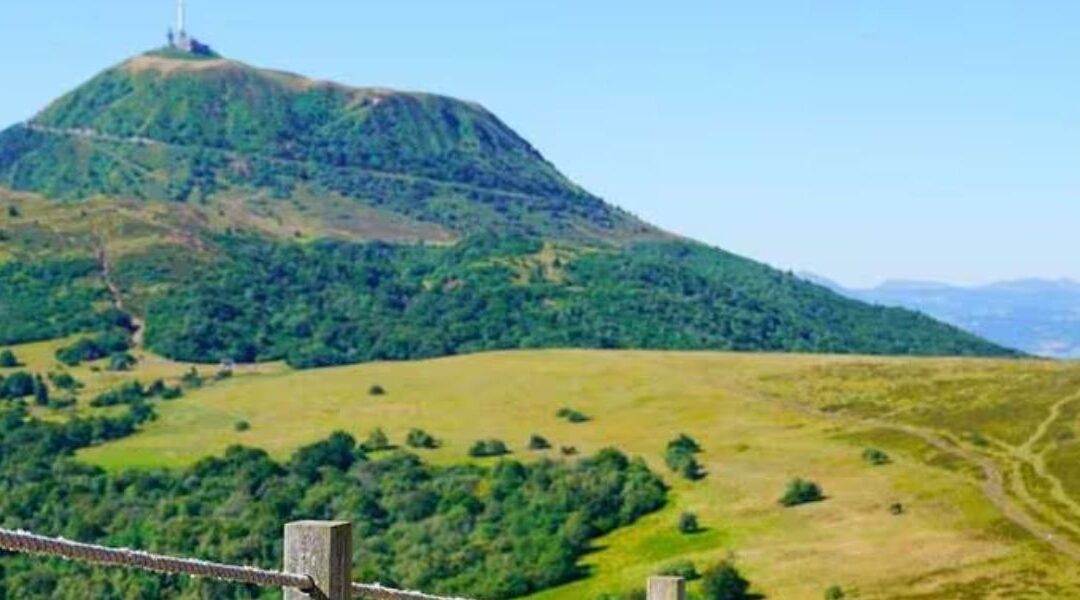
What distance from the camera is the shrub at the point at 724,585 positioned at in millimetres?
76875

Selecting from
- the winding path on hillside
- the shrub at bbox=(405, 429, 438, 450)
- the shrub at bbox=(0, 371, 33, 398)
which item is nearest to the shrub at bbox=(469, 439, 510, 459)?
the shrub at bbox=(405, 429, 438, 450)

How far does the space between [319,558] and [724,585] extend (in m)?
71.7

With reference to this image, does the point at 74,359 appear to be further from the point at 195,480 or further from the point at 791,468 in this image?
the point at 791,468

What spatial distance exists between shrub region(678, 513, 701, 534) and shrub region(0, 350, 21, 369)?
9805 cm

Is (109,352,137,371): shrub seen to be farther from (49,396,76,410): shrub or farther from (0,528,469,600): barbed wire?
(0,528,469,600): barbed wire

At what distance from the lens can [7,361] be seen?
16938cm

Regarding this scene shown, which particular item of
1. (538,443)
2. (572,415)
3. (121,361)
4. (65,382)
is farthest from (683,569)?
(121,361)

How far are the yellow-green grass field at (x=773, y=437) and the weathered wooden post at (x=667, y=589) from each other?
66.0 m

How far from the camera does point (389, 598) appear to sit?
9086mm

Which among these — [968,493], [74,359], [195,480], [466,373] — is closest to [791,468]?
[968,493]

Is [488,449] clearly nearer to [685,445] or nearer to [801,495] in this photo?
[685,445]

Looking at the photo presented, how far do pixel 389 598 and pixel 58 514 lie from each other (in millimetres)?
105288

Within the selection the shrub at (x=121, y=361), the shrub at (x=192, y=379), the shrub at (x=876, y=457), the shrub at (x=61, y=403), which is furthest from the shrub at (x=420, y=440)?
the shrub at (x=121, y=361)

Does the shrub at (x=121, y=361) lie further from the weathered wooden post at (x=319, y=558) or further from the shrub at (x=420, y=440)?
the weathered wooden post at (x=319, y=558)
